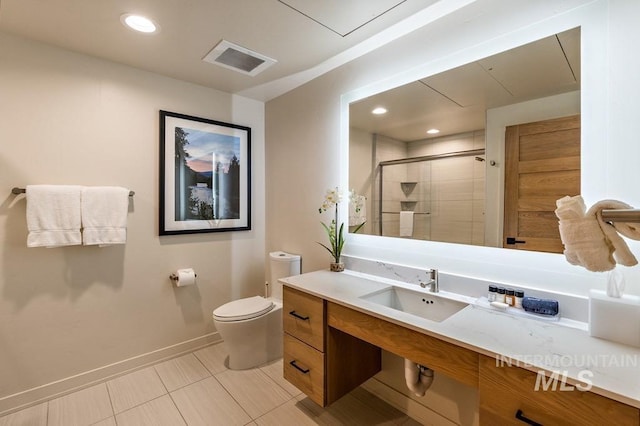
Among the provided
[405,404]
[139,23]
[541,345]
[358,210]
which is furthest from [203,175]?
[541,345]

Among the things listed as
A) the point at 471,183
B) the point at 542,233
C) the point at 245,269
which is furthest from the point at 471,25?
the point at 245,269

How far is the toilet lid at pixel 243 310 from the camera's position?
2115 millimetres

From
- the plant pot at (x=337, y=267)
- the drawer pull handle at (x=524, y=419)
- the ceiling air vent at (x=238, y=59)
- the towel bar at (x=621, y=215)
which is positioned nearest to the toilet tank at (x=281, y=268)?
the plant pot at (x=337, y=267)

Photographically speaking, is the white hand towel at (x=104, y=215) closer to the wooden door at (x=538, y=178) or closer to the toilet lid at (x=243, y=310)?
the toilet lid at (x=243, y=310)

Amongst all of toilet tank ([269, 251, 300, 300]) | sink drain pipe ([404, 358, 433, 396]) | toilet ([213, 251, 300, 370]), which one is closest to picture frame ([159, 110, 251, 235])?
toilet tank ([269, 251, 300, 300])

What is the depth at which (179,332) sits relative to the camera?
2479mm

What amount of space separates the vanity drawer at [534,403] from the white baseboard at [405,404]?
30.1 inches

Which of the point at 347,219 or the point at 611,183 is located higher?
the point at 611,183

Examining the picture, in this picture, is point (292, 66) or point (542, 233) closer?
point (542, 233)

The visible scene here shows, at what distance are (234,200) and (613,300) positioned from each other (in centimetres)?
257

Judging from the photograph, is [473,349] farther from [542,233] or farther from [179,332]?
[179,332]

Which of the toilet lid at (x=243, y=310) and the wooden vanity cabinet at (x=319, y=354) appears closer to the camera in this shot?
Result: the wooden vanity cabinet at (x=319, y=354)

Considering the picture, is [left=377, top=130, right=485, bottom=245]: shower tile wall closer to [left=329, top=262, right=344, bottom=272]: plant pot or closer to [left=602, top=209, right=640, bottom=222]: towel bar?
[left=329, top=262, right=344, bottom=272]: plant pot

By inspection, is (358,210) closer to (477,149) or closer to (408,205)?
(408,205)
